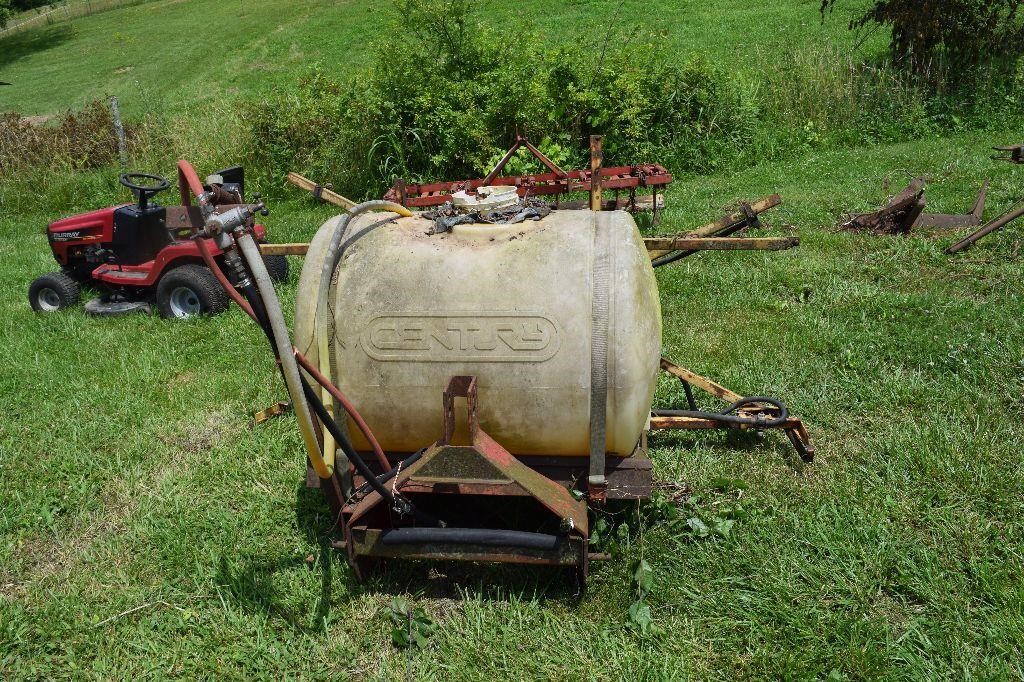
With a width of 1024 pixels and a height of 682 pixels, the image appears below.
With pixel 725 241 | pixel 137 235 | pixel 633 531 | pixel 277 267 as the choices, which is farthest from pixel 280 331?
pixel 137 235

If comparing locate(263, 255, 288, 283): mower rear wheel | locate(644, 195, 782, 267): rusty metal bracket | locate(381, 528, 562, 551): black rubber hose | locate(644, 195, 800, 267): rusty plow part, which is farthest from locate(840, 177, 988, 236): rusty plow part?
locate(381, 528, 562, 551): black rubber hose

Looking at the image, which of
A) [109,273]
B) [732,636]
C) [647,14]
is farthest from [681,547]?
[647,14]

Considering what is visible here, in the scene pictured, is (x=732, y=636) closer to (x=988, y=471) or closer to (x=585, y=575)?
(x=585, y=575)

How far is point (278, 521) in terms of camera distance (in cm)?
369

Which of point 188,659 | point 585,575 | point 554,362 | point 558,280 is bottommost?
point 188,659

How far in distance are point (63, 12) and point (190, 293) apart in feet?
126

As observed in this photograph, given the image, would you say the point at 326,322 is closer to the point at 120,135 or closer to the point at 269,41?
the point at 120,135

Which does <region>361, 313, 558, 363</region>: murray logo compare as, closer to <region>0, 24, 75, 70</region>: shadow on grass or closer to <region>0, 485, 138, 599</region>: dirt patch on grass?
<region>0, 485, 138, 599</region>: dirt patch on grass

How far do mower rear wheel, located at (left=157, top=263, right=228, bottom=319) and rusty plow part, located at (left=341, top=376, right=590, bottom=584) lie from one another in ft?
12.5

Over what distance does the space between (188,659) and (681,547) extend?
2059 millimetres

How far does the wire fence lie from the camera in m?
34.9

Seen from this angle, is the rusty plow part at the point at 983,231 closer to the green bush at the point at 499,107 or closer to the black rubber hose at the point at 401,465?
the green bush at the point at 499,107

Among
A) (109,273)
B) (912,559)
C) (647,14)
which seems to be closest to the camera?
(912,559)

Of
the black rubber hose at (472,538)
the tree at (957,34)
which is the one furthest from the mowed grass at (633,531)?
the tree at (957,34)
